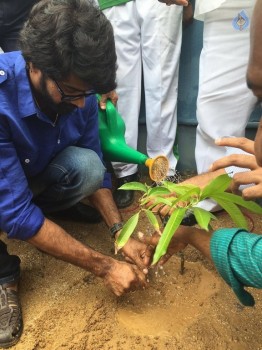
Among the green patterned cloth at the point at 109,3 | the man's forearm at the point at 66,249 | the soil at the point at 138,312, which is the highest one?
the green patterned cloth at the point at 109,3

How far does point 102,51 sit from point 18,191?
1.80 ft

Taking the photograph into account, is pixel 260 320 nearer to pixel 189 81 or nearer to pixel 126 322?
pixel 126 322

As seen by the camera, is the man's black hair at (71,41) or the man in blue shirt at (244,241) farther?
the man's black hair at (71,41)

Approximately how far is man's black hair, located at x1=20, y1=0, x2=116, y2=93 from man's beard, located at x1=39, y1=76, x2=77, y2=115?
0.28ft

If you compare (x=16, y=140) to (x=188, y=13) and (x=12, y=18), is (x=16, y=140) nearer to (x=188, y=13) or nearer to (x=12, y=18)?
(x=12, y=18)

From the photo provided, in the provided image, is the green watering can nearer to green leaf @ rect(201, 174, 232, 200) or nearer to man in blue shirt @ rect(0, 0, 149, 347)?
man in blue shirt @ rect(0, 0, 149, 347)

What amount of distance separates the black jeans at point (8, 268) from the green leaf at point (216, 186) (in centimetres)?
83

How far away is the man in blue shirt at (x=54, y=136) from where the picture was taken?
1271mm

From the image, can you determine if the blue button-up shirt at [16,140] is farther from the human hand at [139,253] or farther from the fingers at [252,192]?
the fingers at [252,192]

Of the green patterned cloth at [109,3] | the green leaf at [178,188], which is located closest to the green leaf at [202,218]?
the green leaf at [178,188]

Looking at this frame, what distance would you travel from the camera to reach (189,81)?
2432 millimetres

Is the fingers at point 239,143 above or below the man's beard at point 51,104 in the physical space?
below

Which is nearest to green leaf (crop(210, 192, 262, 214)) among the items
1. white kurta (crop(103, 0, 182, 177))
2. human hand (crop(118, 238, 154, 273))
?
human hand (crop(118, 238, 154, 273))

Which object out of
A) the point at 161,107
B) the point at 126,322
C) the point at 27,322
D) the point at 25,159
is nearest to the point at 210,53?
the point at 161,107
